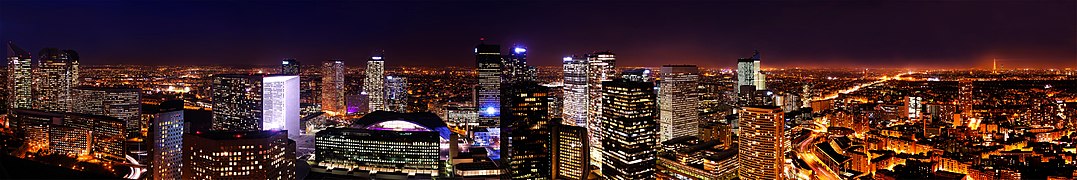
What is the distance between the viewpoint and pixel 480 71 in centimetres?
1491

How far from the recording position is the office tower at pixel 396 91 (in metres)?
17.0

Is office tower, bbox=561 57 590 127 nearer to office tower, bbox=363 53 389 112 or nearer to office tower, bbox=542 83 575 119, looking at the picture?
office tower, bbox=542 83 575 119

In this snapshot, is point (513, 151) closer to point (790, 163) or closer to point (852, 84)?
point (790, 163)

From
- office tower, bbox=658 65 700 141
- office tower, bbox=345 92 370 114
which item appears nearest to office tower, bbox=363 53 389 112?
office tower, bbox=345 92 370 114

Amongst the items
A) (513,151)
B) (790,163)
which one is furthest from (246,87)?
(790,163)

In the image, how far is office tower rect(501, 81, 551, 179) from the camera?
906 centimetres

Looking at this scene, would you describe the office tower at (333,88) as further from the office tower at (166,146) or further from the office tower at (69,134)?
the office tower at (166,146)

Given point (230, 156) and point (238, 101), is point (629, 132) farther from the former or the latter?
point (238, 101)

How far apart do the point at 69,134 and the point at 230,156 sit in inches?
230

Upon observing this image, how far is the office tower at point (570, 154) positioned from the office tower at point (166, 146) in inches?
170

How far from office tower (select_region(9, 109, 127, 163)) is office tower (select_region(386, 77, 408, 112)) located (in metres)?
6.95

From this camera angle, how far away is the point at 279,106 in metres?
13.8

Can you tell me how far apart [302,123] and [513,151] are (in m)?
7.47


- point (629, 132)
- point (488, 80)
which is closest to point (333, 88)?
point (488, 80)
